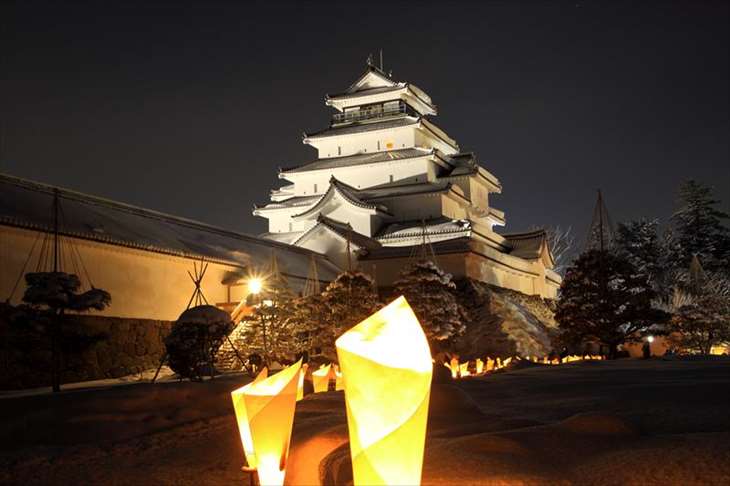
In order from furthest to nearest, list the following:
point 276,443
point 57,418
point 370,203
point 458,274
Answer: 1. point 370,203
2. point 458,274
3. point 57,418
4. point 276,443

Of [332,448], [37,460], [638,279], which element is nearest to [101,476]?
[37,460]

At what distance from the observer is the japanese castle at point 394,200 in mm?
32781

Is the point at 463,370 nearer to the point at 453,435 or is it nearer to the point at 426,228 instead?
the point at 453,435

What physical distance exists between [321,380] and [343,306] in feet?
22.6

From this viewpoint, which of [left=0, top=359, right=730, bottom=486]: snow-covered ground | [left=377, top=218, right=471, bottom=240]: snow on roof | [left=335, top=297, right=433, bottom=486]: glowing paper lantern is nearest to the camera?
[left=335, top=297, right=433, bottom=486]: glowing paper lantern

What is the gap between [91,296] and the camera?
48.2 ft

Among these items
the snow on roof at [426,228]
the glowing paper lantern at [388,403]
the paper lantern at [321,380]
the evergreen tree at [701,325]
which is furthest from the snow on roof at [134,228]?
the glowing paper lantern at [388,403]

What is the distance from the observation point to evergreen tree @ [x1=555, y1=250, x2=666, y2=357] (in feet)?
79.6

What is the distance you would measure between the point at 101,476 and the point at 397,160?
3118cm

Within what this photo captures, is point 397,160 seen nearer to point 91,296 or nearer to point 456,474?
point 91,296

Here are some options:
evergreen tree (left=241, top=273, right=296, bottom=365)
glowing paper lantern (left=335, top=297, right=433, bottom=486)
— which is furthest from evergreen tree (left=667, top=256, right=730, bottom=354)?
glowing paper lantern (left=335, top=297, right=433, bottom=486)

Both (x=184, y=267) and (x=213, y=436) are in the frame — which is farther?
(x=184, y=267)

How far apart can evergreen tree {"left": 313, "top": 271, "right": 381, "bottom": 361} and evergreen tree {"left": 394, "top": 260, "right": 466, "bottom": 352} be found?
144cm

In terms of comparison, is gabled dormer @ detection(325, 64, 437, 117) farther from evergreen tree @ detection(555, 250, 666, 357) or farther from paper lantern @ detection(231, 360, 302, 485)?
paper lantern @ detection(231, 360, 302, 485)
